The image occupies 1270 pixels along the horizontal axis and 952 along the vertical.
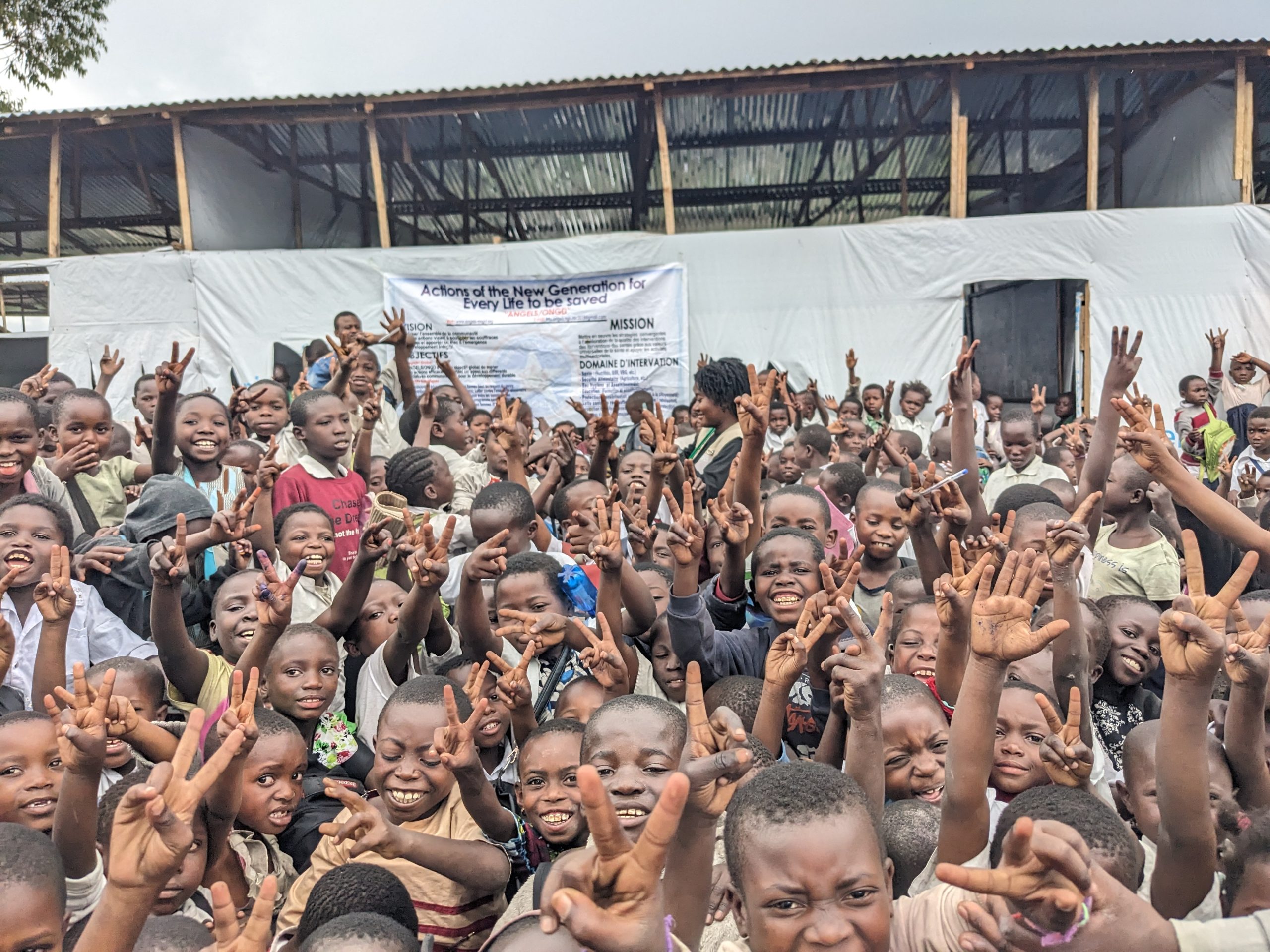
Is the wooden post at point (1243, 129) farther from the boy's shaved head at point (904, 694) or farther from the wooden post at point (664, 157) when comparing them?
the boy's shaved head at point (904, 694)

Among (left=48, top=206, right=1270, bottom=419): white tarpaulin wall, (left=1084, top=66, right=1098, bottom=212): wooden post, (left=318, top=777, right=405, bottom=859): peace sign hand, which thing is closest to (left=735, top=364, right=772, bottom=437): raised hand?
(left=318, top=777, right=405, bottom=859): peace sign hand

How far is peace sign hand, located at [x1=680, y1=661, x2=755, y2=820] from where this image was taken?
1643mm

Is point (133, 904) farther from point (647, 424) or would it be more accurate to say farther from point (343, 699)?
point (647, 424)

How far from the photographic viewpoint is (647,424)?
3.99 meters

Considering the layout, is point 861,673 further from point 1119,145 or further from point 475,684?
point 1119,145

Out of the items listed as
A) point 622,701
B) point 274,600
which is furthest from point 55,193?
point 622,701

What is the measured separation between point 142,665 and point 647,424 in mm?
2046

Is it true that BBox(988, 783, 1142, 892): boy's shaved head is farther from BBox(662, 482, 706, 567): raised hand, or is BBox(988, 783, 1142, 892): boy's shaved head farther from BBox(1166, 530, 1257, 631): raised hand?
BBox(662, 482, 706, 567): raised hand

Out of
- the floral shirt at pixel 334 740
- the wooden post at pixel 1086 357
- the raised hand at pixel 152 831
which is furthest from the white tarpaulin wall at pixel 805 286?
the raised hand at pixel 152 831

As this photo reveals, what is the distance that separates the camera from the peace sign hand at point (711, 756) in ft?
5.39

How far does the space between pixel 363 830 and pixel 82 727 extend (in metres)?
0.61

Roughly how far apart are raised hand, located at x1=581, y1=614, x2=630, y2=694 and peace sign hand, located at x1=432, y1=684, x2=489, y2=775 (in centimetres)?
44

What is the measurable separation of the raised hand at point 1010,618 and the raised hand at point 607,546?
1.15 m

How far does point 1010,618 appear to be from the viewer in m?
1.96
